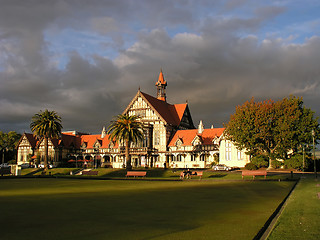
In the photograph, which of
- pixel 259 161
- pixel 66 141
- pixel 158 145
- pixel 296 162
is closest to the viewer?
pixel 296 162

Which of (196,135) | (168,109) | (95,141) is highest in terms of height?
(168,109)

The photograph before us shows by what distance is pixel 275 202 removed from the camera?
19000 mm

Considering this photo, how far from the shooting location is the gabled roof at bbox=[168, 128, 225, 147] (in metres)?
72.7

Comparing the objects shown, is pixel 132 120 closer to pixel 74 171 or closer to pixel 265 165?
pixel 74 171

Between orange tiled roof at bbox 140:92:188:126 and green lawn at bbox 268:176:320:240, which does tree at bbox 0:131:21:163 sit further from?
green lawn at bbox 268:176:320:240

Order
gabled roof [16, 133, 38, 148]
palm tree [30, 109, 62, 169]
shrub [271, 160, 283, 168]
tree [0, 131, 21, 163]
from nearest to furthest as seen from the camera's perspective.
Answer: shrub [271, 160, 283, 168] < palm tree [30, 109, 62, 169] < gabled roof [16, 133, 38, 148] < tree [0, 131, 21, 163]

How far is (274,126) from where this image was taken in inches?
Result: 2217

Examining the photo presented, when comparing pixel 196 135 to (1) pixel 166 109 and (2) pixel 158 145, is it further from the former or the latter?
(1) pixel 166 109

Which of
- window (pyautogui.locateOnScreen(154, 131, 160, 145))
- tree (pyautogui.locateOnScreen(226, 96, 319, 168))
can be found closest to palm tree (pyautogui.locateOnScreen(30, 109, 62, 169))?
window (pyautogui.locateOnScreen(154, 131, 160, 145))

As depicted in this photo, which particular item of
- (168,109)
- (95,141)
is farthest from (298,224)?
(95,141)

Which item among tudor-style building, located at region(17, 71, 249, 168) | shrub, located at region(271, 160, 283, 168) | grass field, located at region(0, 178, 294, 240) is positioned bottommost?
grass field, located at region(0, 178, 294, 240)

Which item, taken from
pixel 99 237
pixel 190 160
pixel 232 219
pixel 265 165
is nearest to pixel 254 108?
pixel 265 165

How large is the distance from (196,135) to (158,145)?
964cm

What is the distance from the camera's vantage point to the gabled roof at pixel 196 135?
238 feet
